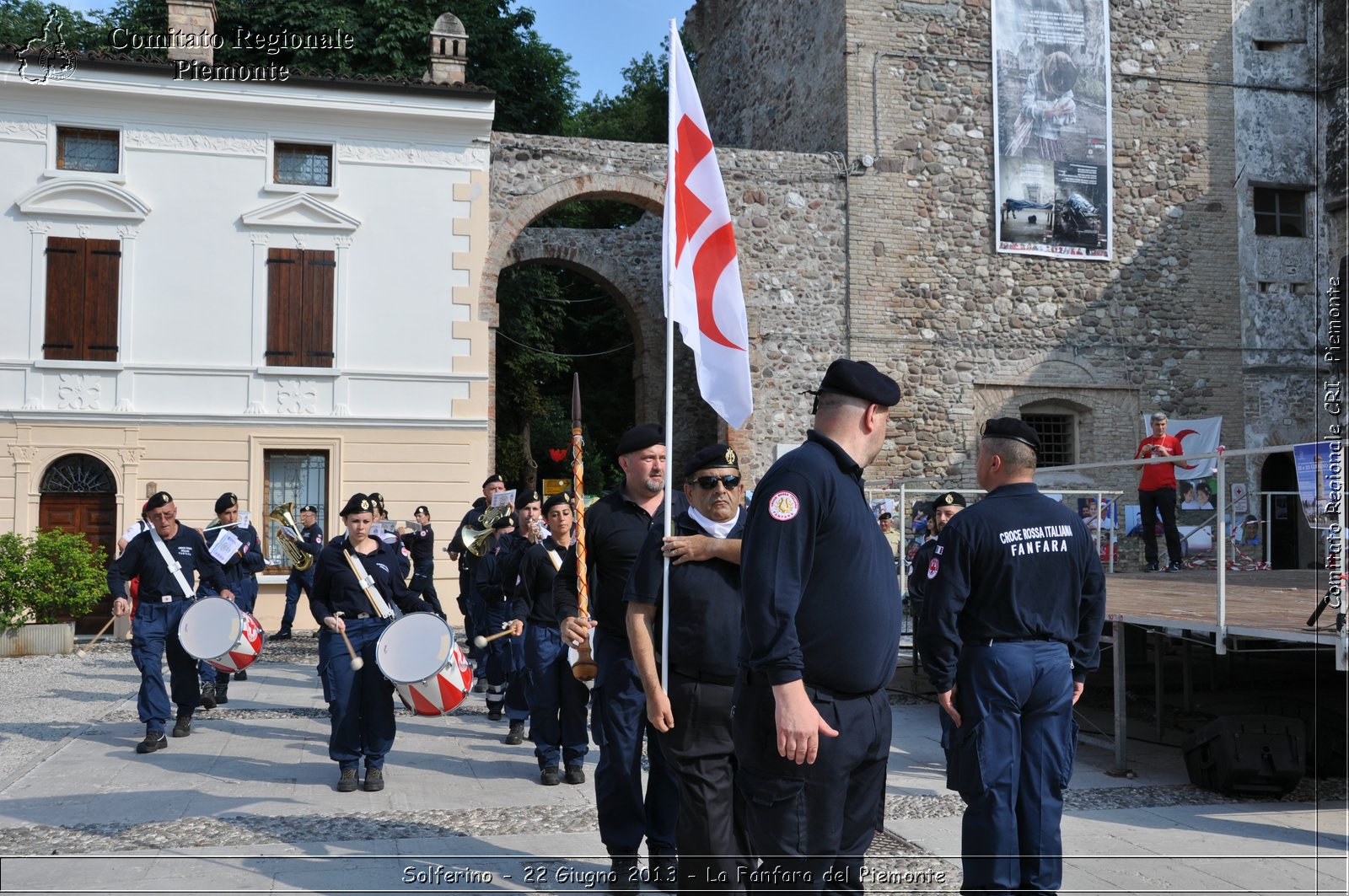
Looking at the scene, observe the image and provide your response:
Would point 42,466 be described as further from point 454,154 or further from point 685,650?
point 685,650

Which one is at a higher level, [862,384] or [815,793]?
[862,384]

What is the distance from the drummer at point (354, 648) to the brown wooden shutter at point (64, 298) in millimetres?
11828

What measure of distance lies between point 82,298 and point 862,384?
16.8 meters

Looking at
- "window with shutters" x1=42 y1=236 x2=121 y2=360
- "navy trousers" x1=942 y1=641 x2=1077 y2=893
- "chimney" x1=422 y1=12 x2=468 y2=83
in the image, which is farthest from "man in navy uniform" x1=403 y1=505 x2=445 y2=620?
"navy trousers" x1=942 y1=641 x2=1077 y2=893

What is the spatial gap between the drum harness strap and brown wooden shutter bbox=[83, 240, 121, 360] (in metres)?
9.36

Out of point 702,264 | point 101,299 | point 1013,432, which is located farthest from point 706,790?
point 101,299

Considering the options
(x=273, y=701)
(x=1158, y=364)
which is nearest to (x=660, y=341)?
(x=1158, y=364)

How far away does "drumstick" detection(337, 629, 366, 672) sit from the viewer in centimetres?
743

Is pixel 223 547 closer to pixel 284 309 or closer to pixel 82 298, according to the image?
pixel 284 309

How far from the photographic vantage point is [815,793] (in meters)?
3.67

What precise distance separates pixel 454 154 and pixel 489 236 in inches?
57.0

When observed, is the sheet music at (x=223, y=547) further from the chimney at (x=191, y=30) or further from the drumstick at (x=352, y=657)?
the chimney at (x=191, y=30)

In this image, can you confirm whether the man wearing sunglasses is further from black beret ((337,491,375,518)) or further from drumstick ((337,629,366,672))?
black beret ((337,491,375,518))

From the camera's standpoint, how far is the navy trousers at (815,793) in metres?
3.64
